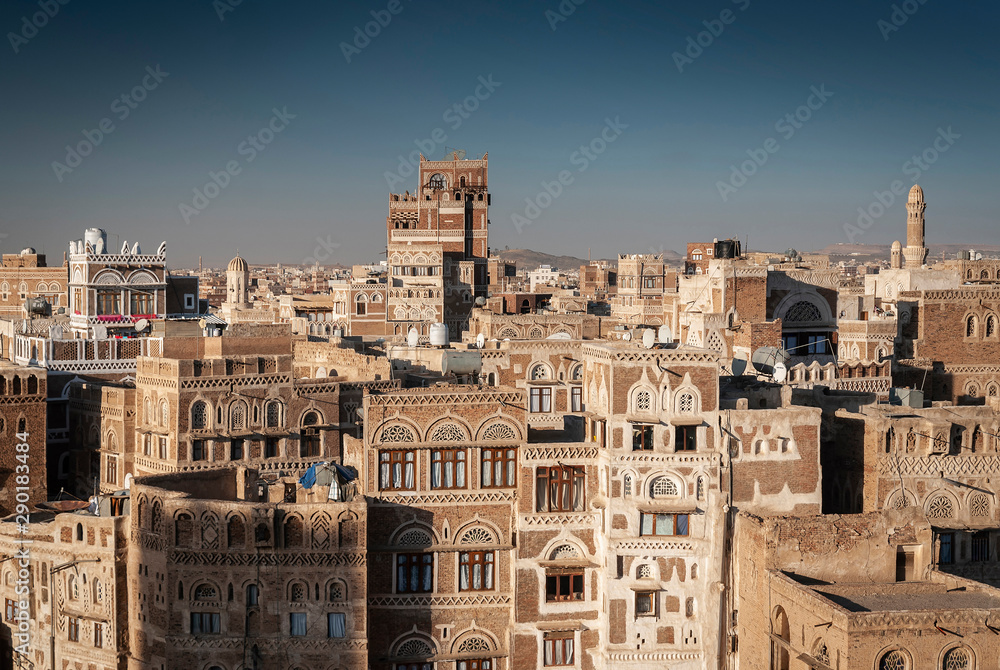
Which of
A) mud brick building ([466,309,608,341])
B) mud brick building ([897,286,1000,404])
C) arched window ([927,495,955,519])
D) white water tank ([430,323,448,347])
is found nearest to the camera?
arched window ([927,495,955,519])

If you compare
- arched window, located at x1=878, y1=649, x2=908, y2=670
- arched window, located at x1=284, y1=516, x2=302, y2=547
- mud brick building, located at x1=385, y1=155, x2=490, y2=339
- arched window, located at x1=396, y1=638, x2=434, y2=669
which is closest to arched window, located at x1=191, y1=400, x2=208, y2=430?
arched window, located at x1=284, y1=516, x2=302, y2=547

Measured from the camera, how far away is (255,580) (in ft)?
120

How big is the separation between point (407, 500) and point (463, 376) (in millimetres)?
15678

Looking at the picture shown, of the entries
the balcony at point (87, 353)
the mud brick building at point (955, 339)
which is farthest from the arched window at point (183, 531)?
the mud brick building at point (955, 339)

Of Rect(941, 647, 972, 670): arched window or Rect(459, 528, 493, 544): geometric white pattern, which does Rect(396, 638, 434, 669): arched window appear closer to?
Rect(459, 528, 493, 544): geometric white pattern

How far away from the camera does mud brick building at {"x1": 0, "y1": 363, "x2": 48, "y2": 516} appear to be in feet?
160

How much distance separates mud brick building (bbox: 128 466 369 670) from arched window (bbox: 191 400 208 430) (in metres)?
9.44

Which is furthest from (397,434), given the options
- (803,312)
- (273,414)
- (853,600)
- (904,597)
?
(803,312)

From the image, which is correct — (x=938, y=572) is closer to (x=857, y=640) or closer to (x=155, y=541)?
(x=857, y=640)

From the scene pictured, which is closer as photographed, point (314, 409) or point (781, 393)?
point (781, 393)

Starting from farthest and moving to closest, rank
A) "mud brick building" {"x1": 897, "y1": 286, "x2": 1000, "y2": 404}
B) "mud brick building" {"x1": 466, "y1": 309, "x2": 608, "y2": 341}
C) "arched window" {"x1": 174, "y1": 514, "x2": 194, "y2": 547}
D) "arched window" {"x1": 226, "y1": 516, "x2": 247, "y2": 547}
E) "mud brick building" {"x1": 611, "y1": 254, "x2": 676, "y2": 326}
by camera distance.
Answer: "mud brick building" {"x1": 611, "y1": 254, "x2": 676, "y2": 326} → "mud brick building" {"x1": 466, "y1": 309, "x2": 608, "y2": 341} → "mud brick building" {"x1": 897, "y1": 286, "x2": 1000, "y2": 404} → "arched window" {"x1": 174, "y1": 514, "x2": 194, "y2": 547} → "arched window" {"x1": 226, "y1": 516, "x2": 247, "y2": 547}

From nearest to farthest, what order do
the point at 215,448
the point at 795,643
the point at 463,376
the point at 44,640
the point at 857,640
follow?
the point at 857,640 < the point at 795,643 < the point at 44,640 < the point at 215,448 < the point at 463,376

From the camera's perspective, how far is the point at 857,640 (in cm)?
3219

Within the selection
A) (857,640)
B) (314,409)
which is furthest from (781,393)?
(314,409)
